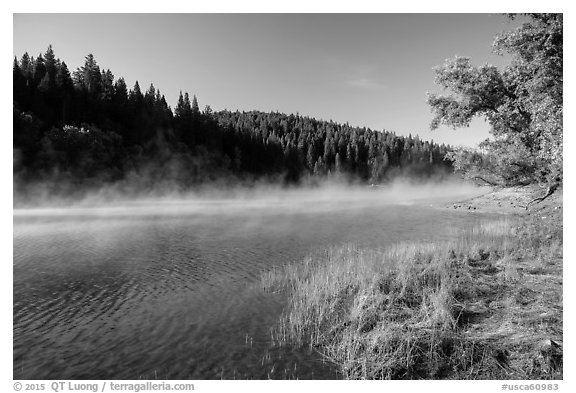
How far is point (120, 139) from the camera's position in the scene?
82.6m

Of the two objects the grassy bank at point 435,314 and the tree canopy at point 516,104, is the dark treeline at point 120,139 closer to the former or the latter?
the tree canopy at point 516,104

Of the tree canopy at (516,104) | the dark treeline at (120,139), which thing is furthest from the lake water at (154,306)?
the dark treeline at (120,139)

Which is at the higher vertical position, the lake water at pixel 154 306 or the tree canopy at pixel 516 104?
the tree canopy at pixel 516 104

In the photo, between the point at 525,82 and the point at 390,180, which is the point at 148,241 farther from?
the point at 390,180

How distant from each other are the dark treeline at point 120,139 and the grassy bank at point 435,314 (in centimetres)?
4056

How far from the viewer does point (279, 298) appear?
1349 cm

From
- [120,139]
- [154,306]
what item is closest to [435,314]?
[154,306]

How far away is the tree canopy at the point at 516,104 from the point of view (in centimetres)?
1408

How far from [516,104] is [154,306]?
20.0 metres

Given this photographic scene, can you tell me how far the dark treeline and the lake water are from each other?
40675 mm

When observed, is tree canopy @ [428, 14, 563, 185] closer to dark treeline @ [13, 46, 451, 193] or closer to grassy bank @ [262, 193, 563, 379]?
grassy bank @ [262, 193, 563, 379]
